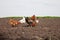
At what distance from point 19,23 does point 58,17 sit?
8.30 ft

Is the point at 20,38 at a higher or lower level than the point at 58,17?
higher

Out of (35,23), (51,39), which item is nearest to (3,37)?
(51,39)

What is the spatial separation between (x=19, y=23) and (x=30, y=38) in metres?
2.65

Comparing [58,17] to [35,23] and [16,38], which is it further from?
[16,38]

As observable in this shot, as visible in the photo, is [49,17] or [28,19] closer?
[28,19]

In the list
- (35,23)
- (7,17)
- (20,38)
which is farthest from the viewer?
(7,17)

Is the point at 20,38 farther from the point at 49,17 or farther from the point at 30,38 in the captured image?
the point at 49,17

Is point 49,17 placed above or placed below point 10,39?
below

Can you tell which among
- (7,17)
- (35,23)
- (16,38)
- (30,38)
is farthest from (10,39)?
(7,17)

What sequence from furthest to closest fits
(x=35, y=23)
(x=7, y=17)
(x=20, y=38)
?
1. (x=7, y=17)
2. (x=35, y=23)
3. (x=20, y=38)

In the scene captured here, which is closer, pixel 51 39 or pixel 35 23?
pixel 51 39

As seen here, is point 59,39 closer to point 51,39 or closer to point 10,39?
point 51,39

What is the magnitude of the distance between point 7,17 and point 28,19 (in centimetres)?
217

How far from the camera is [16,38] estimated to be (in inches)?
157
